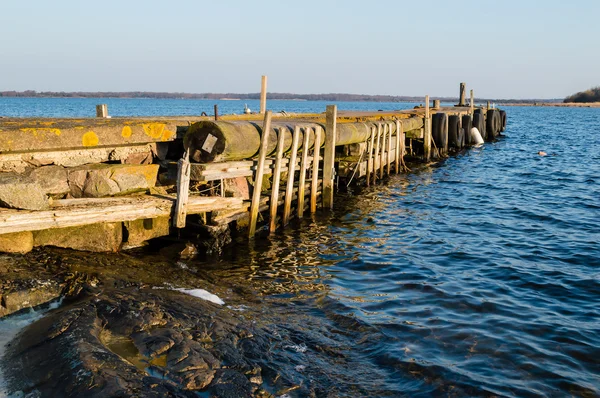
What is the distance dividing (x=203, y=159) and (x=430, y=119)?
1619cm

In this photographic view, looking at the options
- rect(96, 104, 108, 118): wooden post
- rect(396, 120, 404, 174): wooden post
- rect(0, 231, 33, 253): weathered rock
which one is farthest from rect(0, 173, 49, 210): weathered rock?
rect(396, 120, 404, 174): wooden post

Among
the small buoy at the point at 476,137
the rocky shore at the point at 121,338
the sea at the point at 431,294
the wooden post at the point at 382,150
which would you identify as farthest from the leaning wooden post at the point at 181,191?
the small buoy at the point at 476,137

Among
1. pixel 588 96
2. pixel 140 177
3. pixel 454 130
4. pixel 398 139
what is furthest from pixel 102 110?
pixel 588 96

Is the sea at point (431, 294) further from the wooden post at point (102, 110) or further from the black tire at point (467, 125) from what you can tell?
the black tire at point (467, 125)

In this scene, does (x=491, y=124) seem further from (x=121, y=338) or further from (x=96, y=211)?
(x=121, y=338)

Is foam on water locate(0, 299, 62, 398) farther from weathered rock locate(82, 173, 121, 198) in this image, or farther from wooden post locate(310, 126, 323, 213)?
wooden post locate(310, 126, 323, 213)

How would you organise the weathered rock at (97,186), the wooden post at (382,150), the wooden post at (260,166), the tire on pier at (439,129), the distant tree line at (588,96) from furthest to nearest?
the distant tree line at (588,96)
the tire on pier at (439,129)
the wooden post at (382,150)
the wooden post at (260,166)
the weathered rock at (97,186)

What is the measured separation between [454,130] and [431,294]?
68.4 feet

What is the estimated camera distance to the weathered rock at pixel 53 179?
784 cm

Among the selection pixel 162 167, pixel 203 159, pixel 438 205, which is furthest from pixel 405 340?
pixel 438 205

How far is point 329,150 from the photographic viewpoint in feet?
42.8

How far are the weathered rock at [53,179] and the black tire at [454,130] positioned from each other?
22396mm

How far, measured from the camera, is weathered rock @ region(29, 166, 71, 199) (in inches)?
309

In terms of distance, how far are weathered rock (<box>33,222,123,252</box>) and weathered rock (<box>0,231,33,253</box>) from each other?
377 mm
